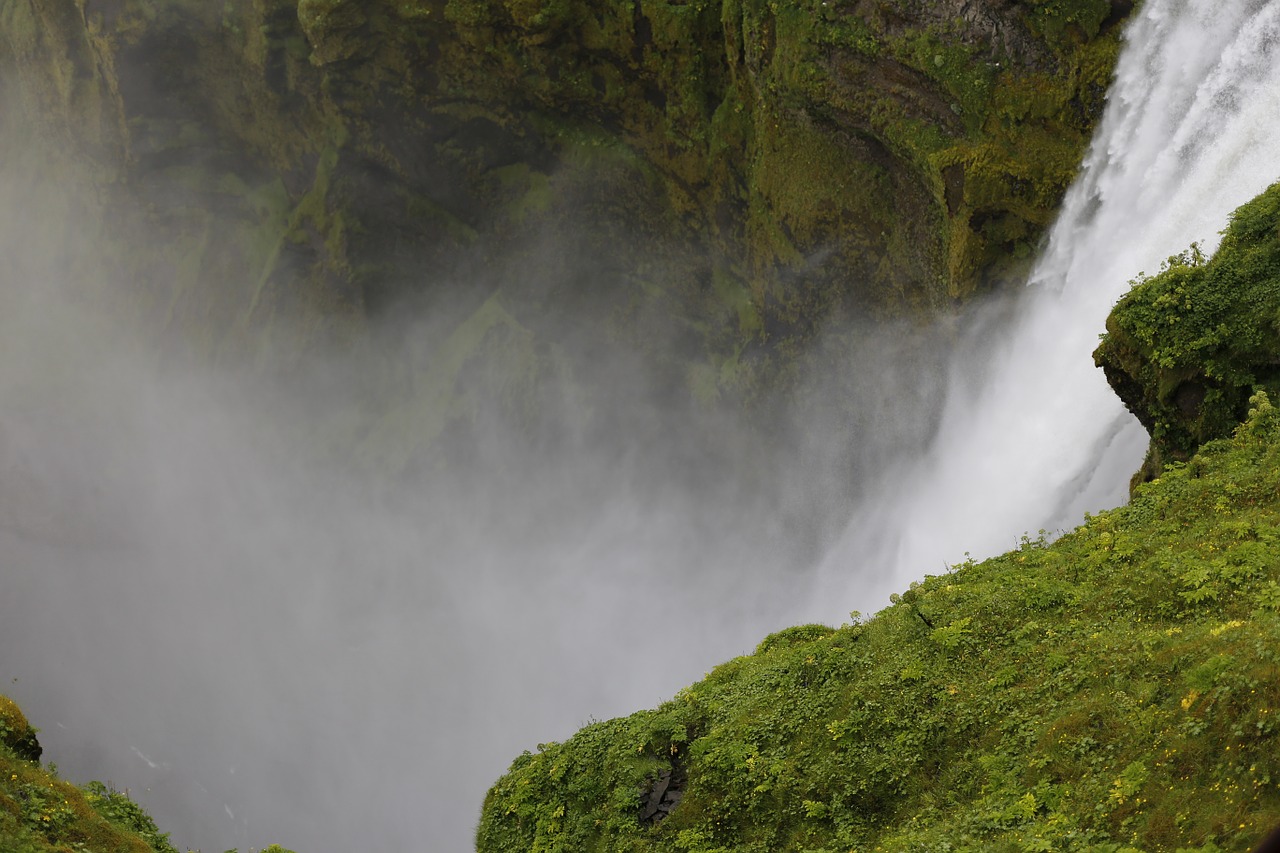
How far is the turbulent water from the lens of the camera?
75.4 ft

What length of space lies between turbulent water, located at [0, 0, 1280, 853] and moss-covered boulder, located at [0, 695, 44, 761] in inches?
765

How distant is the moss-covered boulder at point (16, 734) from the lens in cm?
1456

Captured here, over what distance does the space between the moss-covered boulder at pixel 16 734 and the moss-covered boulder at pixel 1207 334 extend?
57.5 feet

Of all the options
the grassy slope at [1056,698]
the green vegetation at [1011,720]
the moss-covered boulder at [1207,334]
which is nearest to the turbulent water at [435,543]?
the moss-covered boulder at [1207,334]

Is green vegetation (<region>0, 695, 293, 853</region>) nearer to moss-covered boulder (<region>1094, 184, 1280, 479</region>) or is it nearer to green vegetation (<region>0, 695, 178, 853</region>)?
green vegetation (<region>0, 695, 178, 853</region>)

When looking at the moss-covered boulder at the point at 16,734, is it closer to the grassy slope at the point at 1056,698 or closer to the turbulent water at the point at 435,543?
the grassy slope at the point at 1056,698

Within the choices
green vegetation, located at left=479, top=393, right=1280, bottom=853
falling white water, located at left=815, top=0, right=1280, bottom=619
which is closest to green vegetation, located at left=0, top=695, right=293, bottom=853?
green vegetation, located at left=479, top=393, right=1280, bottom=853

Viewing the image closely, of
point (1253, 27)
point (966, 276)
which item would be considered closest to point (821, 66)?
point (966, 276)

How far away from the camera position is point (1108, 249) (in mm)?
23266

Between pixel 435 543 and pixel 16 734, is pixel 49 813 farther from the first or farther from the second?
pixel 435 543

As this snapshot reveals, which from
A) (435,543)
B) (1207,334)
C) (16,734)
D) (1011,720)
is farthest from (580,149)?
(1011,720)

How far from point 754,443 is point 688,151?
1169 cm

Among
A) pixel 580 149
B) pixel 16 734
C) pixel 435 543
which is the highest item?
pixel 580 149

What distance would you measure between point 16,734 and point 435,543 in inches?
1434
